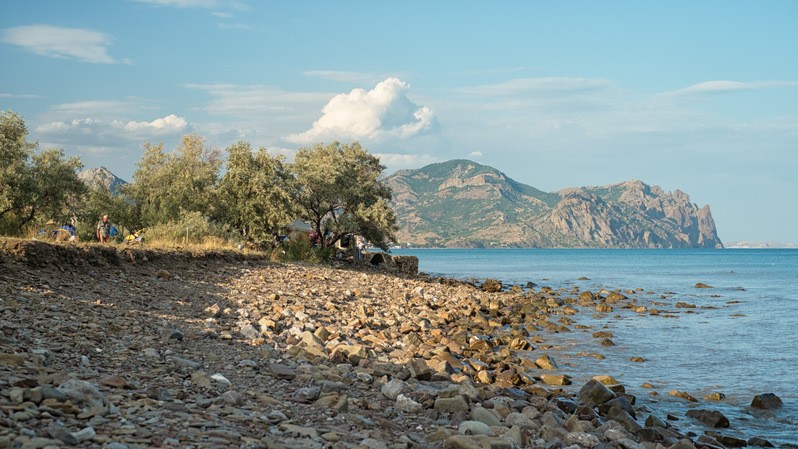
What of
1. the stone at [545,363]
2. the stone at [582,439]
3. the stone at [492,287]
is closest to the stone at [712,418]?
the stone at [582,439]

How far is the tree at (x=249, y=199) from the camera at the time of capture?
1625 inches

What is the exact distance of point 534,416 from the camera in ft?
36.0

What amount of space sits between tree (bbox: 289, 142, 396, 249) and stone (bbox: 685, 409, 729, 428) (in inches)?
1357

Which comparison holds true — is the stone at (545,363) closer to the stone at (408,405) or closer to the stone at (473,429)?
the stone at (408,405)

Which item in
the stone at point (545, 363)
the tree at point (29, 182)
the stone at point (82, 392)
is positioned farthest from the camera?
the tree at point (29, 182)

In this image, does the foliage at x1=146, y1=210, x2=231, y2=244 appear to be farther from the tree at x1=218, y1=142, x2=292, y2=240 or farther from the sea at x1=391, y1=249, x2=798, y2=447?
the sea at x1=391, y1=249, x2=798, y2=447

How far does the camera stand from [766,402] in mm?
14430

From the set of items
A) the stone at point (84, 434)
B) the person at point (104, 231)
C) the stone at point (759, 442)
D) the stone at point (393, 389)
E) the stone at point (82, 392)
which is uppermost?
the person at point (104, 231)

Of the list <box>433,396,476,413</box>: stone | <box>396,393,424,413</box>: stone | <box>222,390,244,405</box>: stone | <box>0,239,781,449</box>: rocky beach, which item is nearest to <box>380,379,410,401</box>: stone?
<box>0,239,781,449</box>: rocky beach

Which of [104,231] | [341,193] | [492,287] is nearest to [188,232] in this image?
[104,231]

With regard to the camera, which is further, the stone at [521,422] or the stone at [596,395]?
the stone at [596,395]

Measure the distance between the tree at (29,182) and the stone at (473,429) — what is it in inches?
819

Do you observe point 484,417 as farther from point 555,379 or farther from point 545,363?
point 545,363

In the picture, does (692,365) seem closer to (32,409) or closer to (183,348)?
(183,348)
